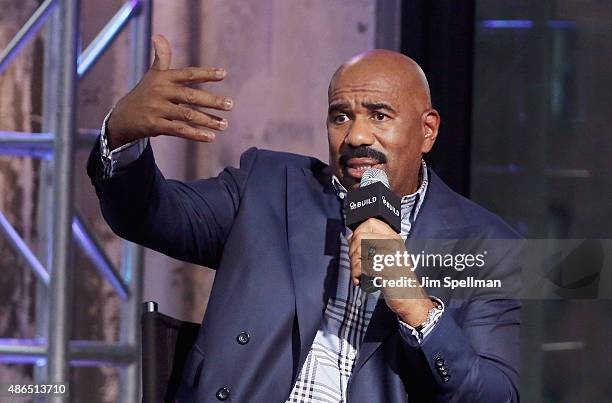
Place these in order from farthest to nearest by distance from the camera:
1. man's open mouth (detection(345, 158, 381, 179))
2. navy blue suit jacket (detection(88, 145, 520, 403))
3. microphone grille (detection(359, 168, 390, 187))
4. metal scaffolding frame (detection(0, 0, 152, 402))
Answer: metal scaffolding frame (detection(0, 0, 152, 402)), man's open mouth (detection(345, 158, 381, 179)), navy blue suit jacket (detection(88, 145, 520, 403)), microphone grille (detection(359, 168, 390, 187))

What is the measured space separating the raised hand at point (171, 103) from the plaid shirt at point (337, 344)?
50 cm

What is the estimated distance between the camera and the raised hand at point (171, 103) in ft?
5.81

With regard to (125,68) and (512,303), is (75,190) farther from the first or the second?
(512,303)

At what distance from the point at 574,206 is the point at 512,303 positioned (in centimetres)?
139

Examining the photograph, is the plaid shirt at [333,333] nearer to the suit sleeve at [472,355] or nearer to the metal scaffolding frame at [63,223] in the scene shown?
the suit sleeve at [472,355]

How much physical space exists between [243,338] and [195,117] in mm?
484

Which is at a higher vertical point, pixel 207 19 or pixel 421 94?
pixel 207 19

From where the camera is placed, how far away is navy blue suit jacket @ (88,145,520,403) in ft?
6.44

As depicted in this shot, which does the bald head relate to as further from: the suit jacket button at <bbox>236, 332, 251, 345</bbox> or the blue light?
the blue light

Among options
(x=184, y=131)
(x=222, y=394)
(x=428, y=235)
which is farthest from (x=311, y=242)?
(x=184, y=131)

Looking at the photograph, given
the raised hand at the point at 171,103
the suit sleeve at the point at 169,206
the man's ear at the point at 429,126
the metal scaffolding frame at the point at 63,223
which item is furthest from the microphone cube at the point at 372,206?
the metal scaffolding frame at the point at 63,223

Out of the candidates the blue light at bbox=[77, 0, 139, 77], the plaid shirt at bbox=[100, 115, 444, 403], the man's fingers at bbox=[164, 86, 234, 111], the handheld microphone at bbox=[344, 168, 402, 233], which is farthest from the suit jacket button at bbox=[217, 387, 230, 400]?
the blue light at bbox=[77, 0, 139, 77]

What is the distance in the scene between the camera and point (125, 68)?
3.62 metres

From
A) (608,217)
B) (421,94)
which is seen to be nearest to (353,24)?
(608,217)
